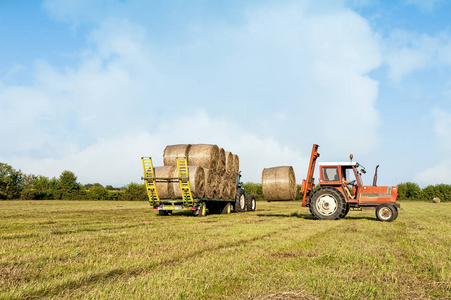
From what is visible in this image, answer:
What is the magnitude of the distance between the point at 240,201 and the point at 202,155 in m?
6.50

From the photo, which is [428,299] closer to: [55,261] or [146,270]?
[146,270]

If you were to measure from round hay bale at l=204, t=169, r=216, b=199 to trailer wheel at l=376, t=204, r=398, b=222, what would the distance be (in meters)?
7.70

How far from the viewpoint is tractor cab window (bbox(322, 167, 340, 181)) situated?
14.5m

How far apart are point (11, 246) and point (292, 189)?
11672 mm

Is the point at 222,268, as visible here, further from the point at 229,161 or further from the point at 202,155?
the point at 229,161

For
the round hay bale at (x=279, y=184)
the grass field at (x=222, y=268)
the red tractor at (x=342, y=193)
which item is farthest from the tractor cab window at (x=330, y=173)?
the grass field at (x=222, y=268)

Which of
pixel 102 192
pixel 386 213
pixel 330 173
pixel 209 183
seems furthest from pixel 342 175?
pixel 102 192

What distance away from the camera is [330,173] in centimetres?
1459

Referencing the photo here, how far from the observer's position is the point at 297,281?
4203 millimetres

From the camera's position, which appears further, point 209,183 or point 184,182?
point 209,183

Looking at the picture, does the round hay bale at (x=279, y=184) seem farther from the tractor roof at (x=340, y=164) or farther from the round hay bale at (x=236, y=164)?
the round hay bale at (x=236, y=164)

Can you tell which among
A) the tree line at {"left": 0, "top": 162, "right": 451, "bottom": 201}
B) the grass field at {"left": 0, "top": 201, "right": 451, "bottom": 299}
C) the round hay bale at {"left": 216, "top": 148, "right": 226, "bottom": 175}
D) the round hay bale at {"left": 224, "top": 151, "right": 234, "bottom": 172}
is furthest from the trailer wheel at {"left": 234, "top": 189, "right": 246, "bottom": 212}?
the tree line at {"left": 0, "top": 162, "right": 451, "bottom": 201}

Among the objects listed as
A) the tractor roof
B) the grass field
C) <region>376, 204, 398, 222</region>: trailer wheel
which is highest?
the tractor roof

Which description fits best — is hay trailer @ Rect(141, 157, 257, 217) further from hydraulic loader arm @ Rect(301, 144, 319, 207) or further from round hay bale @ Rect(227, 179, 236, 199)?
hydraulic loader arm @ Rect(301, 144, 319, 207)
